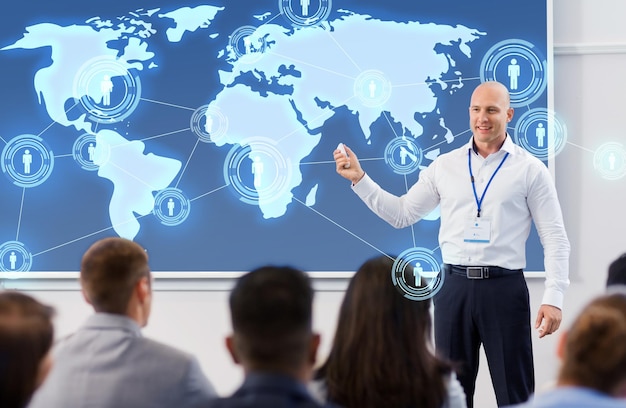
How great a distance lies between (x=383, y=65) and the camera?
3924 millimetres

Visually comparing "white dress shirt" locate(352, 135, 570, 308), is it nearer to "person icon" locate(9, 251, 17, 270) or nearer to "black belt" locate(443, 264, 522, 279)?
"black belt" locate(443, 264, 522, 279)

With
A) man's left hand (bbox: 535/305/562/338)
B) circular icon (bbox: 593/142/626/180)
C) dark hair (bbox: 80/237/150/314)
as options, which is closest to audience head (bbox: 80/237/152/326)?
dark hair (bbox: 80/237/150/314)

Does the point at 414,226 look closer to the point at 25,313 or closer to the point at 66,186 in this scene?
the point at 66,186

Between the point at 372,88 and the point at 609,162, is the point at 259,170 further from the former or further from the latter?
the point at 609,162

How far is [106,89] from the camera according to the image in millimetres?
4180

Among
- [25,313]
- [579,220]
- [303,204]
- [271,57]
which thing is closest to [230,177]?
[303,204]

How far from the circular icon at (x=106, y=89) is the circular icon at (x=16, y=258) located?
0.81 m

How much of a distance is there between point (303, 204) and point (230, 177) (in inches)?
16.2

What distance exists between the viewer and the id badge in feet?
10.1

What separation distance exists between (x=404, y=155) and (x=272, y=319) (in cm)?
261

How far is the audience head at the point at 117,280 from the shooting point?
6.26 feet

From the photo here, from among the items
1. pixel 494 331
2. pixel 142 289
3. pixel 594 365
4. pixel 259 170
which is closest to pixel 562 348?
pixel 594 365

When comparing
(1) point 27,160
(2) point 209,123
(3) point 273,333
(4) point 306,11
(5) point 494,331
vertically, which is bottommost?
(5) point 494,331

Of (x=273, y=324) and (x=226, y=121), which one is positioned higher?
(x=226, y=121)
